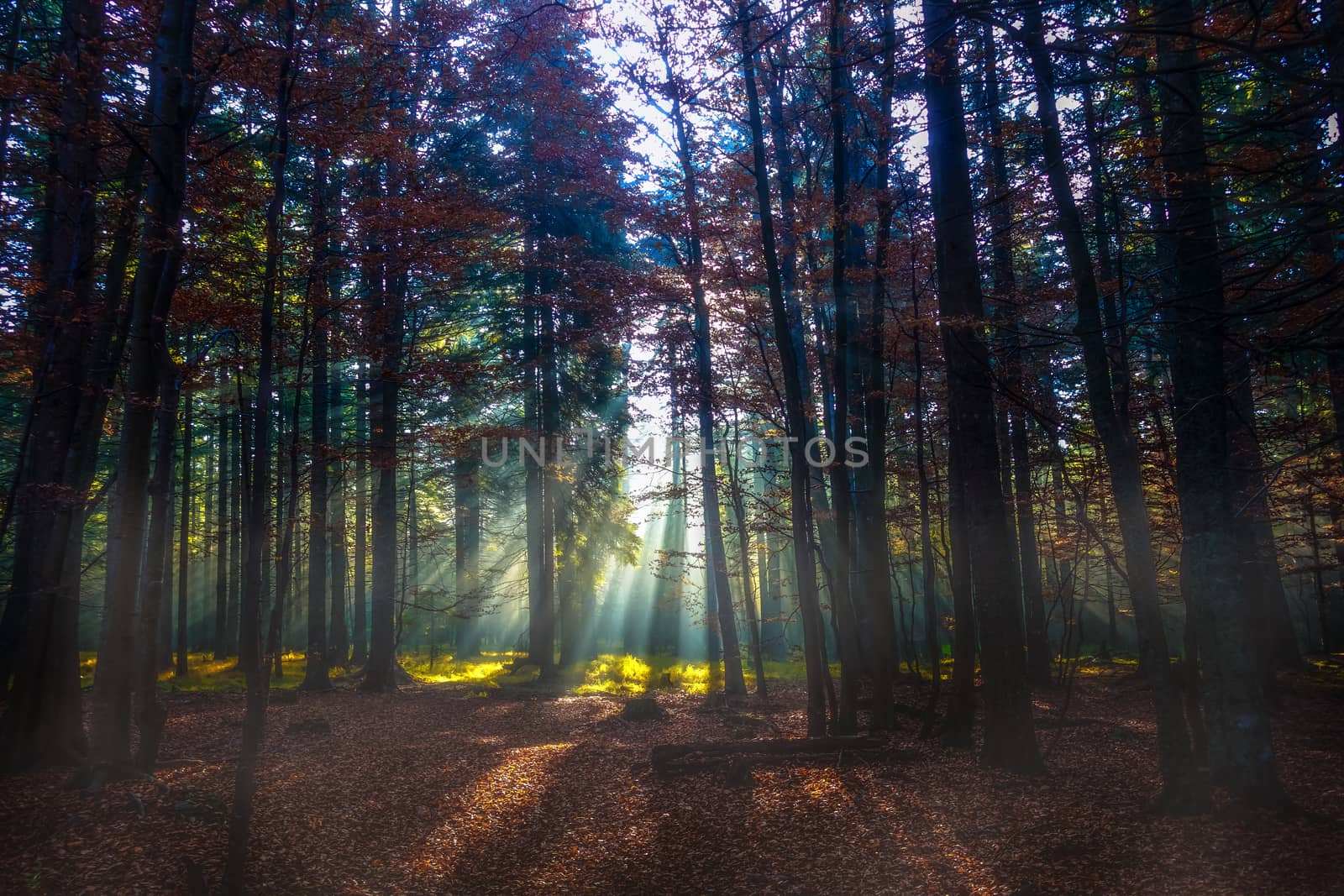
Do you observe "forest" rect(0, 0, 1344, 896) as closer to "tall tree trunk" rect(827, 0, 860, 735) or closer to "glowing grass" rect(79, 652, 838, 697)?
"tall tree trunk" rect(827, 0, 860, 735)

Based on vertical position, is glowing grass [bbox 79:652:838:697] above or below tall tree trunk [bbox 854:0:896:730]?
below

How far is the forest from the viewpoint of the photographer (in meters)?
6.01

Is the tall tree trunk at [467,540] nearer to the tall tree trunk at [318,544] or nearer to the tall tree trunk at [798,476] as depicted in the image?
the tall tree trunk at [318,544]

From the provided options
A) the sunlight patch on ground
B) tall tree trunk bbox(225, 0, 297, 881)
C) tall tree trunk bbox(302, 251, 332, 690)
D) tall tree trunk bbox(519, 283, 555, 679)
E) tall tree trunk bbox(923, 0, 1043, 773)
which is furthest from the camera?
tall tree trunk bbox(519, 283, 555, 679)

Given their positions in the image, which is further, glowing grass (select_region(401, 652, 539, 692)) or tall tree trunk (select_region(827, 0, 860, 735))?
glowing grass (select_region(401, 652, 539, 692))

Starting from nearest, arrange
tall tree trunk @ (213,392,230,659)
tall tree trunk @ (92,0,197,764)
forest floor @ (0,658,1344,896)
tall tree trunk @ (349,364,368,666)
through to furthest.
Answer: forest floor @ (0,658,1344,896) < tall tree trunk @ (92,0,197,764) < tall tree trunk @ (349,364,368,666) < tall tree trunk @ (213,392,230,659)

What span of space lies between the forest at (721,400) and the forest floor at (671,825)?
0.05 metres

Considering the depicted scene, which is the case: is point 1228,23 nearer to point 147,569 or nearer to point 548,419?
point 147,569

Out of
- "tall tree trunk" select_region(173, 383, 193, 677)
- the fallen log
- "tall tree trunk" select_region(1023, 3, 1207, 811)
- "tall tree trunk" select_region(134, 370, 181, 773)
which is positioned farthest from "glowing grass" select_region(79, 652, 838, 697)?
"tall tree trunk" select_region(1023, 3, 1207, 811)

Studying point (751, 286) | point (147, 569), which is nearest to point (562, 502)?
point (751, 286)

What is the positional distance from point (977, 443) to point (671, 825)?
512 cm

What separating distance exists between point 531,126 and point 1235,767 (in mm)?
15902

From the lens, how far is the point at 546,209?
17.2m

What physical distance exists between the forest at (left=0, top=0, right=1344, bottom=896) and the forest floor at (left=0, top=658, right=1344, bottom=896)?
2.1 inches
